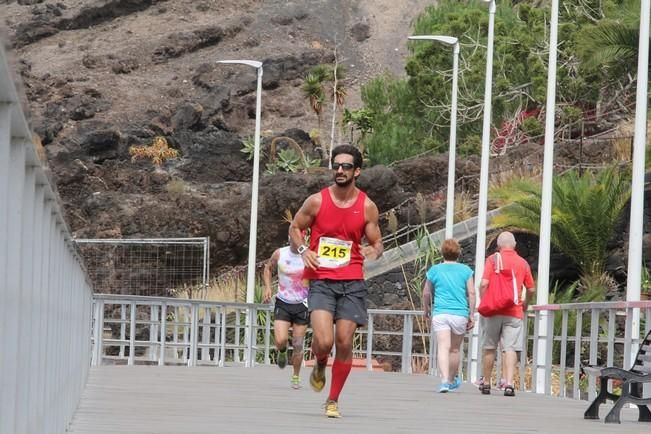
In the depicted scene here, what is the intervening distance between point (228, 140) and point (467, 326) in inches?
2657

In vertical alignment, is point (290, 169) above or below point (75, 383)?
above

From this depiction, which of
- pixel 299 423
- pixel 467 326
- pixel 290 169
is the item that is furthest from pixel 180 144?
pixel 299 423

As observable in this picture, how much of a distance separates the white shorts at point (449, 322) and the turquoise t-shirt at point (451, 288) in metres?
0.05

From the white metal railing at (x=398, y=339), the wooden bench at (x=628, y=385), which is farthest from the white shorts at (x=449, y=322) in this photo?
the wooden bench at (x=628, y=385)

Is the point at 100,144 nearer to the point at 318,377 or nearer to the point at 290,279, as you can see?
the point at 290,279

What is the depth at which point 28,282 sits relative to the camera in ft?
21.9

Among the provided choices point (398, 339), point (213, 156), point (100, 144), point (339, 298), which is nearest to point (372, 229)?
point (339, 298)

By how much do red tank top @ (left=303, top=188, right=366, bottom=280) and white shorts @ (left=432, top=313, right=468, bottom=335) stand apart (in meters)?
7.02

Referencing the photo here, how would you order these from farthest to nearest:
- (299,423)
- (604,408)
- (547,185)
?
1. (547,185)
2. (604,408)
3. (299,423)

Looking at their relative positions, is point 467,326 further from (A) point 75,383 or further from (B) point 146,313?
(B) point 146,313

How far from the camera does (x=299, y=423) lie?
46.4 ft

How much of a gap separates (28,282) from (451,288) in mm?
14726

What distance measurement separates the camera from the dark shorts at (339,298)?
1430 centimetres

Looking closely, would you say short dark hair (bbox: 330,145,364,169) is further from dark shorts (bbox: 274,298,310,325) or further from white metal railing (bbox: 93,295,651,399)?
dark shorts (bbox: 274,298,310,325)
